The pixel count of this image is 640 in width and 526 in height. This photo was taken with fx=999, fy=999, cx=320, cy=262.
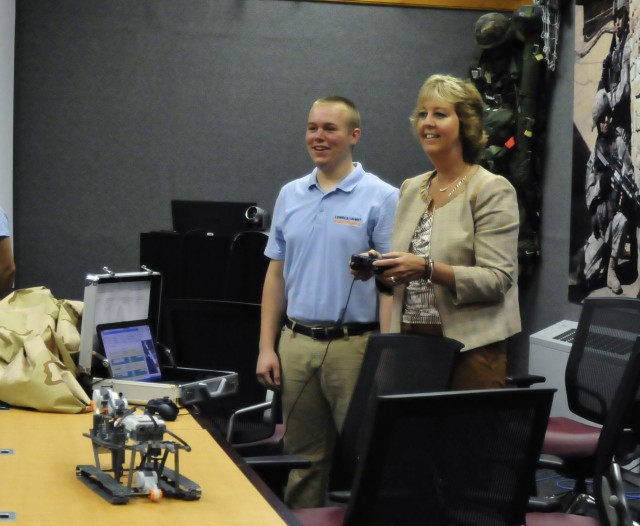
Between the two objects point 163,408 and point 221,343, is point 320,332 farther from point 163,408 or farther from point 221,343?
point 163,408

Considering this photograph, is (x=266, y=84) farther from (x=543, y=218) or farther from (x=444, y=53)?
(x=543, y=218)

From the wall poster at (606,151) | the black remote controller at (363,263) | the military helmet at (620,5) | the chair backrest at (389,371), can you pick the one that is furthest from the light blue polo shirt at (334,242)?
the military helmet at (620,5)

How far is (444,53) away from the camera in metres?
7.37

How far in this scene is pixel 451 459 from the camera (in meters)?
1.74

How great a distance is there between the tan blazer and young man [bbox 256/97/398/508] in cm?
34

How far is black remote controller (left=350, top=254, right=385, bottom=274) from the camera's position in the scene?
272 cm

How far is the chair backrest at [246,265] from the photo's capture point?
192 inches

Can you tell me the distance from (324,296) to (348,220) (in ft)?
0.85

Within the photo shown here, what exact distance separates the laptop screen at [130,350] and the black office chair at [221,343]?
0.51m

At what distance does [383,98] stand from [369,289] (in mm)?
4330

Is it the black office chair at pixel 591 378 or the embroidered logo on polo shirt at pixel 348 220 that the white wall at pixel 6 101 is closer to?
the embroidered logo on polo shirt at pixel 348 220

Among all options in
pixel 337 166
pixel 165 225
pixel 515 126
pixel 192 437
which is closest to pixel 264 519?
pixel 192 437

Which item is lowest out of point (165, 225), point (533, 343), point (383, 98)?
point (533, 343)

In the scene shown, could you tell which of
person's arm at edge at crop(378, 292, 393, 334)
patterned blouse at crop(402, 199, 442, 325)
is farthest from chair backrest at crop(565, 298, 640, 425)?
patterned blouse at crop(402, 199, 442, 325)
